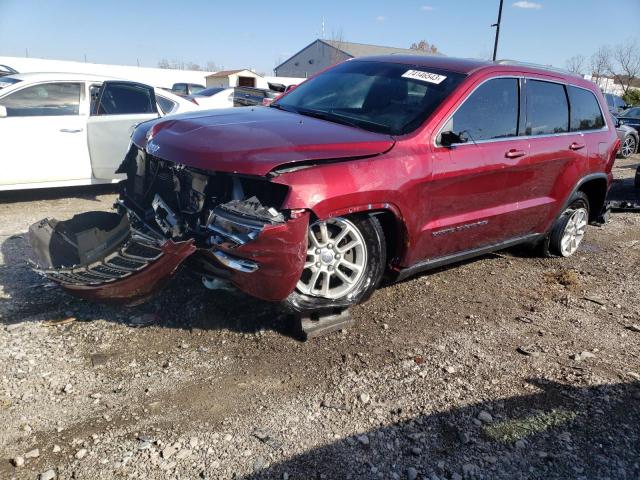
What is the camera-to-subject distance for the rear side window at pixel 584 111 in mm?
4949

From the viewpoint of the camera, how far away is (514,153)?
4.16 meters

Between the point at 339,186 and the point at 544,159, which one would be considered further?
the point at 544,159

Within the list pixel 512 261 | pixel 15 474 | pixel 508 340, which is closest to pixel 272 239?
pixel 15 474

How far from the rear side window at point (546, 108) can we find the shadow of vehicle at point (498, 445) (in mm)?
2451

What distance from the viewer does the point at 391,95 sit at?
4.01 metres

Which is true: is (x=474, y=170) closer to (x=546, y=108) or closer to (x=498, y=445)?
(x=546, y=108)

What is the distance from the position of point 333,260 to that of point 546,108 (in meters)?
2.68

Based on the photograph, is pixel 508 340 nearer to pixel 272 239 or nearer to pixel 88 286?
pixel 272 239

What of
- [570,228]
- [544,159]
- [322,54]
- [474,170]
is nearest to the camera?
[474,170]

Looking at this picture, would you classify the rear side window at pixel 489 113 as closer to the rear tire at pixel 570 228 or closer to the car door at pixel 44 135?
the rear tire at pixel 570 228

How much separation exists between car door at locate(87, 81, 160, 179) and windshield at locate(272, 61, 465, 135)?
3.12m

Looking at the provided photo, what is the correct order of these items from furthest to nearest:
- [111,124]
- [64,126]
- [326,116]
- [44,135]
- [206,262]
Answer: [111,124]
[64,126]
[44,135]
[326,116]
[206,262]

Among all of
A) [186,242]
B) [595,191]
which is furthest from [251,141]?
[595,191]

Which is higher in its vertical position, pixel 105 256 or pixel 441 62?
pixel 441 62
